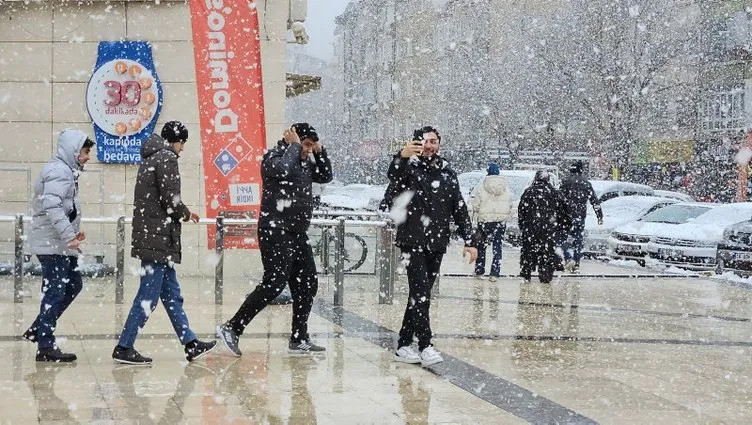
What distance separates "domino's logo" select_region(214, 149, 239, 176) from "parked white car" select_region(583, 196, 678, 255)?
461 inches

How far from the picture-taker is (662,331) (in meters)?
10.5

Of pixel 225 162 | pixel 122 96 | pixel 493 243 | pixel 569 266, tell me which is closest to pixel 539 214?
pixel 493 243

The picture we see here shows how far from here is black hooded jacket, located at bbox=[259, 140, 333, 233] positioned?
798 cm

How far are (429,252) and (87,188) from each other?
765cm

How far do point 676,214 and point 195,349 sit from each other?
15.5m

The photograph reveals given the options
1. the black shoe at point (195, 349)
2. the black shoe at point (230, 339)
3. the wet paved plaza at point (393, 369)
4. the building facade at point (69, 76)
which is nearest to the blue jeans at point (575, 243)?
the wet paved plaza at point (393, 369)

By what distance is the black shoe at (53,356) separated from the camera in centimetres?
766

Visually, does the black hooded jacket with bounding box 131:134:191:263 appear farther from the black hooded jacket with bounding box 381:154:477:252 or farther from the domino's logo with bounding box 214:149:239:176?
the domino's logo with bounding box 214:149:239:176

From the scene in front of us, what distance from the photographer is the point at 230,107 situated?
473 inches

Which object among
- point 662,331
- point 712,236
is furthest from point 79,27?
point 712,236

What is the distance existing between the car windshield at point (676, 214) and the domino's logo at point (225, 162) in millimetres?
11238

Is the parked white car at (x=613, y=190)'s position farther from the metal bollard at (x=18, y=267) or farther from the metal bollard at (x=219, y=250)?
the metal bollard at (x=18, y=267)

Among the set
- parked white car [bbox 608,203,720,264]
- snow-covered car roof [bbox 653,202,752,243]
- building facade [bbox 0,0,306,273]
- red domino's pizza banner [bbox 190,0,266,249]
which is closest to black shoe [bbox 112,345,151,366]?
red domino's pizza banner [bbox 190,0,266,249]

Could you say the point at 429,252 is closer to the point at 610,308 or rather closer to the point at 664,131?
the point at 610,308
